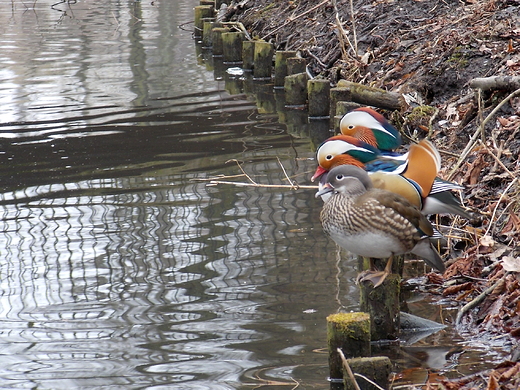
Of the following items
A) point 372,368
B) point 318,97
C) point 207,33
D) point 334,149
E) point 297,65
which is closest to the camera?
point 372,368

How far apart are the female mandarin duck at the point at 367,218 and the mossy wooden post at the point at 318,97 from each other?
5222 millimetres

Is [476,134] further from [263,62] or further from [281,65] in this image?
[263,62]

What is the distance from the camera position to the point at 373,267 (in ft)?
13.5

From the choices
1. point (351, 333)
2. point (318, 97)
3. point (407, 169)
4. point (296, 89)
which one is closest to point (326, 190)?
point (407, 169)

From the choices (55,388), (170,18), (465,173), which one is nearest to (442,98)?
(465,173)

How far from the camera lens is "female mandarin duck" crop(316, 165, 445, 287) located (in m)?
3.78

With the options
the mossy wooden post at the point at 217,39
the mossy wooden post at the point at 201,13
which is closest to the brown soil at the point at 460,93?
the mossy wooden post at the point at 217,39

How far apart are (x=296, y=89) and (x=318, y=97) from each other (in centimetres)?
75

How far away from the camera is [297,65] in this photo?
10.2 m

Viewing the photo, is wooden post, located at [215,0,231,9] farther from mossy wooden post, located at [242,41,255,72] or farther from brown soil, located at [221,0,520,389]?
mossy wooden post, located at [242,41,255,72]

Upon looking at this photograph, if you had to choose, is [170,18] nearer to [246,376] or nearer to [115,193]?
[115,193]

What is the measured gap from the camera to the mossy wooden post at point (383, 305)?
3.89m

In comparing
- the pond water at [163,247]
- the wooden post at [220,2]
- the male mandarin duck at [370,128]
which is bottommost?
the pond water at [163,247]

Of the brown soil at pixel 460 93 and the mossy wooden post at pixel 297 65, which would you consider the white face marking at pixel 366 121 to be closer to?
the brown soil at pixel 460 93
